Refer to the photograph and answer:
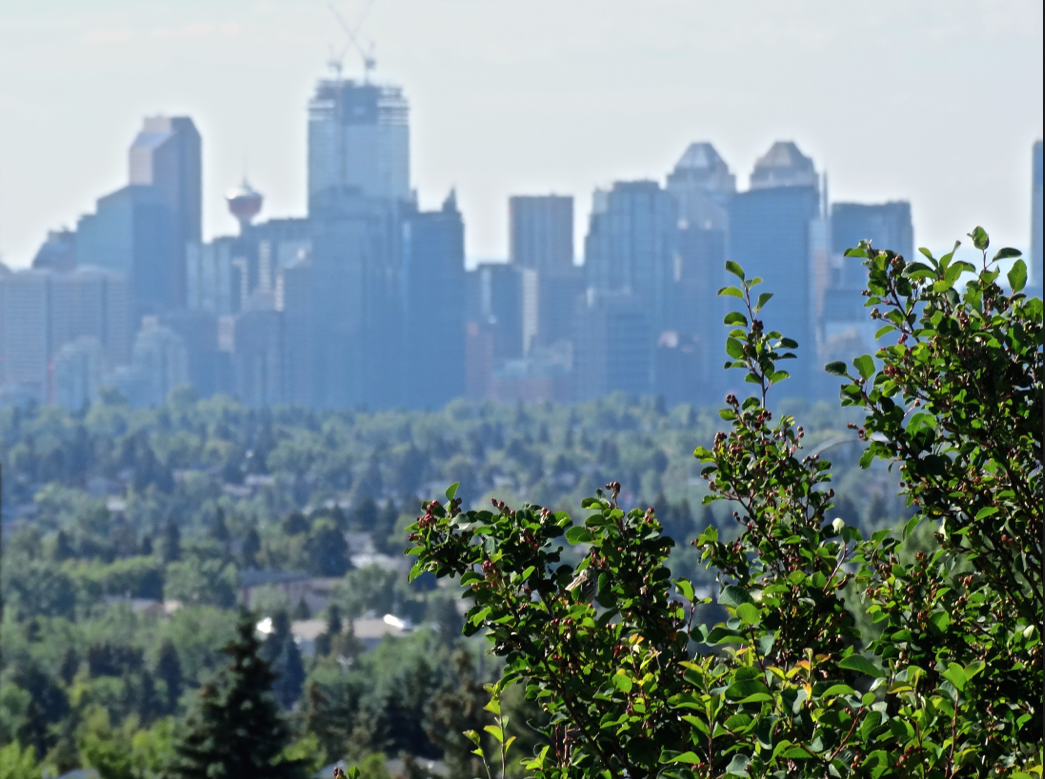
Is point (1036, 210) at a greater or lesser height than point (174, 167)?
lesser

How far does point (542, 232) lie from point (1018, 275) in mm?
121422

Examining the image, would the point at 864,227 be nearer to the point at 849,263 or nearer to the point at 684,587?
the point at 849,263

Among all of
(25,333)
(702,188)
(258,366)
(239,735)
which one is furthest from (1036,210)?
(239,735)

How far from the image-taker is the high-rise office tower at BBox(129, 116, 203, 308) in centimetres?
12875

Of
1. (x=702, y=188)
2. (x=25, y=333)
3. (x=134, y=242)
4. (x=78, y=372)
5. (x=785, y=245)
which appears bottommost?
(x=78, y=372)

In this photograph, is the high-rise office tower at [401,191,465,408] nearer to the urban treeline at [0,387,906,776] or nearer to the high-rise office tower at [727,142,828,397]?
the urban treeline at [0,387,906,776]

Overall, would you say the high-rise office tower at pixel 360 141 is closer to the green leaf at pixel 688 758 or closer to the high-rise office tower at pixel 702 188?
the high-rise office tower at pixel 702 188

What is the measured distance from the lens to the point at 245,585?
205 feet

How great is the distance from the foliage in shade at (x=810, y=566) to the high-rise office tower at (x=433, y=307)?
115701 millimetres

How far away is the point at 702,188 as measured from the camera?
12431 centimetres

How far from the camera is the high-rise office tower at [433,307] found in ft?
389

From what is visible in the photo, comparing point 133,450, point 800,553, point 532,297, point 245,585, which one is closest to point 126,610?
point 245,585

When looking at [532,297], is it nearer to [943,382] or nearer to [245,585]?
[245,585]

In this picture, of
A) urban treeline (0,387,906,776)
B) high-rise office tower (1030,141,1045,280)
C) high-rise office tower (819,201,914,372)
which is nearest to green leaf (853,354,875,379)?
urban treeline (0,387,906,776)
